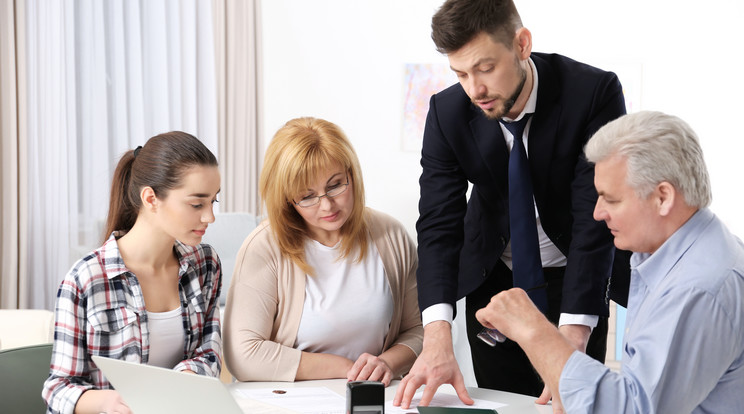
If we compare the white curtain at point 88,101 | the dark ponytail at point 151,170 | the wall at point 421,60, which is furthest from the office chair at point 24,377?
the wall at point 421,60

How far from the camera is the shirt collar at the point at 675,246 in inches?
50.1

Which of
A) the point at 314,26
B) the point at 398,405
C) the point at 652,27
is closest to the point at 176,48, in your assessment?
the point at 314,26

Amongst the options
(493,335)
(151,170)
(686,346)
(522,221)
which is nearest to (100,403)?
A: (151,170)

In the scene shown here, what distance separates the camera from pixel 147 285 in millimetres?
1839

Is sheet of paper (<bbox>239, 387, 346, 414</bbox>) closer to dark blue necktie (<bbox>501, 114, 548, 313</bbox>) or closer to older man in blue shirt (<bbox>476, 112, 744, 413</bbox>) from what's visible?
older man in blue shirt (<bbox>476, 112, 744, 413</bbox>)

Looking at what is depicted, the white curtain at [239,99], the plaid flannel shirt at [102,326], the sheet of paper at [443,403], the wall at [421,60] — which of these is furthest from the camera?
the white curtain at [239,99]

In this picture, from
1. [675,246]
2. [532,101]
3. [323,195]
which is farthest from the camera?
[323,195]

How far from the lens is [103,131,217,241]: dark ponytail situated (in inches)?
72.3

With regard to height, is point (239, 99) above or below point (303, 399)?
above

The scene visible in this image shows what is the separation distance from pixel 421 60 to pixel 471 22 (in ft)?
12.1

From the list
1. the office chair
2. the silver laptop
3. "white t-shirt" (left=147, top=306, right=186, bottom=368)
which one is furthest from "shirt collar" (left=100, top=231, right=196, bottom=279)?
the silver laptop

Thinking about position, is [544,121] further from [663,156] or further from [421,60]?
[421,60]

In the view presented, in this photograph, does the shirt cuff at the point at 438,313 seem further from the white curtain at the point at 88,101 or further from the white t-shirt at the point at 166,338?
the white curtain at the point at 88,101

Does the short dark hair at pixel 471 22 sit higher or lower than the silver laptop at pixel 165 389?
higher
